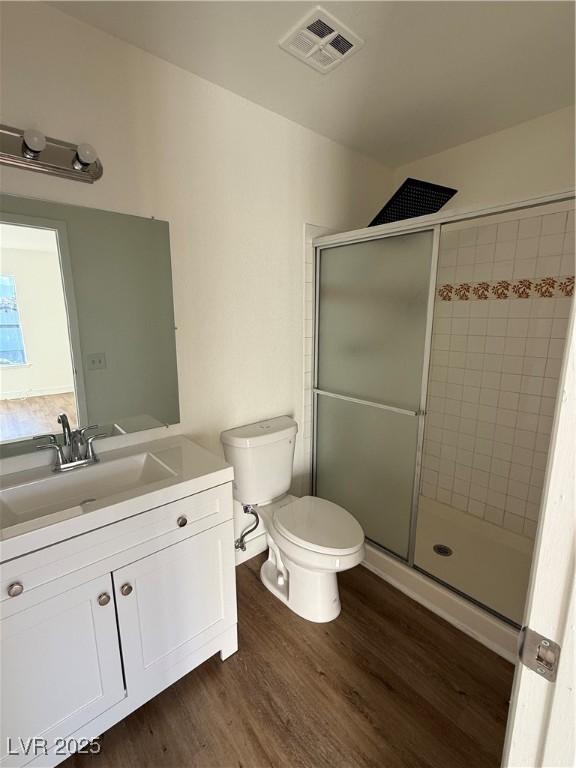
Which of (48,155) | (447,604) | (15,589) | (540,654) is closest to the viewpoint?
(540,654)

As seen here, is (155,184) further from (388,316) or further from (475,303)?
(475,303)

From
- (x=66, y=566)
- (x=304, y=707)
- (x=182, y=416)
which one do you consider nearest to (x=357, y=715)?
(x=304, y=707)

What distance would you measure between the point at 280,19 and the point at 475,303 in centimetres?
182

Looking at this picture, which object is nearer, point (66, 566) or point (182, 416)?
point (66, 566)

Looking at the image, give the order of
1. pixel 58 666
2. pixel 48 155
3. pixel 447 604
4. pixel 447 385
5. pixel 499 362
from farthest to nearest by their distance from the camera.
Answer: pixel 447 385, pixel 499 362, pixel 447 604, pixel 48 155, pixel 58 666

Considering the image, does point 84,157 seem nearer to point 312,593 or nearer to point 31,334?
point 31,334

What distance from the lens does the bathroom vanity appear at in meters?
0.97

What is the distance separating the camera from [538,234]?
2.04 m

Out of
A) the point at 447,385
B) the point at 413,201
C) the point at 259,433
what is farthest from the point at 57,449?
the point at 447,385

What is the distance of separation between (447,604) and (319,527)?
2.43 ft

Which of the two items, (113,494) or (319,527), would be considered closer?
(113,494)

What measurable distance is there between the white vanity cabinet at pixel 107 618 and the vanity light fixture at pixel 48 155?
45.7 inches

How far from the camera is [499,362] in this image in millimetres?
2238

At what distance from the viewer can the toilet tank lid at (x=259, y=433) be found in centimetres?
175
